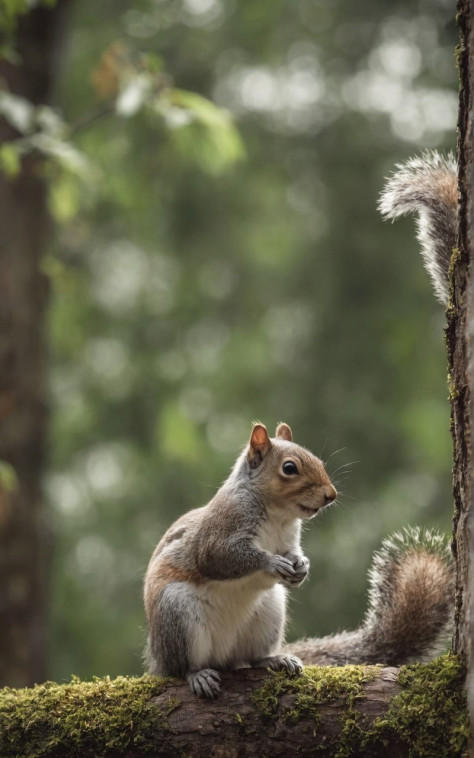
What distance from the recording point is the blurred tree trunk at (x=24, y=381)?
406 cm

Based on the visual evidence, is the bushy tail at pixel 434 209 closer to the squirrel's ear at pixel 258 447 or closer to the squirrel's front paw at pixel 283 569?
the squirrel's ear at pixel 258 447

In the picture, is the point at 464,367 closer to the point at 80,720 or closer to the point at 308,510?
the point at 308,510

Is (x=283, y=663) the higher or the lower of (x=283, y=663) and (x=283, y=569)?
the lower

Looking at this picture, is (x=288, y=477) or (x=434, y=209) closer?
(x=434, y=209)

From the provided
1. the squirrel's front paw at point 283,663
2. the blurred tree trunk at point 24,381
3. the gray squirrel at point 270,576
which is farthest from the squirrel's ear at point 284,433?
the blurred tree trunk at point 24,381

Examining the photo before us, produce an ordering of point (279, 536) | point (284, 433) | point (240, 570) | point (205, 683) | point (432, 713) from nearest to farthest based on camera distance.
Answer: point (432, 713)
point (205, 683)
point (240, 570)
point (279, 536)
point (284, 433)

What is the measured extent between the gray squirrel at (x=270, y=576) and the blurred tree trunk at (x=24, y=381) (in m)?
1.61

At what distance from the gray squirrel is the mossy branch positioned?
0.41ft

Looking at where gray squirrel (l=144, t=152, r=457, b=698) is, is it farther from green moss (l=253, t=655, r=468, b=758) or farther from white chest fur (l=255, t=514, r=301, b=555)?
green moss (l=253, t=655, r=468, b=758)

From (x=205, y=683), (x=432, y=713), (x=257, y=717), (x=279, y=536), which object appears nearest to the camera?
(x=432, y=713)

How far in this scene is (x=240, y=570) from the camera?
2.29 metres

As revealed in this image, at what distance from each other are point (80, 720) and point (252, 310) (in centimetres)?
525

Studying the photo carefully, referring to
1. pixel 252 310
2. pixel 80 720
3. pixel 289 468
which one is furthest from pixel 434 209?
pixel 252 310

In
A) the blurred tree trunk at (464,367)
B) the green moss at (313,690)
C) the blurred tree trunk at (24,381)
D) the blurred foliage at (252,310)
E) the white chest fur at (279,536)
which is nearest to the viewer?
the blurred tree trunk at (464,367)
